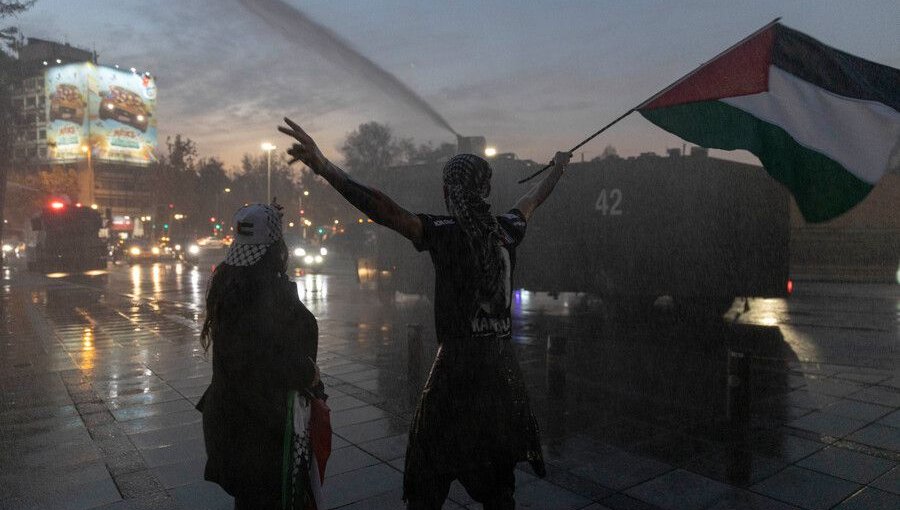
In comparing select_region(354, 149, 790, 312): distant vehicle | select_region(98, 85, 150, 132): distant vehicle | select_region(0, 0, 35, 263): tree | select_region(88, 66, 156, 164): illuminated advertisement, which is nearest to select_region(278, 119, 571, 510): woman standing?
select_region(354, 149, 790, 312): distant vehicle

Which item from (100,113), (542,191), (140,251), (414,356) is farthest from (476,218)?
(100,113)

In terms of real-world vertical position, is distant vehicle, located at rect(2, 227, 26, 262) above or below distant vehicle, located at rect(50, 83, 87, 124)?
below

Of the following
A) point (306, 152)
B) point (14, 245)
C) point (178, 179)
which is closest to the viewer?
point (306, 152)

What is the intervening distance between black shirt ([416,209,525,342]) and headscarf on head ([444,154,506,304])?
0.09 ft

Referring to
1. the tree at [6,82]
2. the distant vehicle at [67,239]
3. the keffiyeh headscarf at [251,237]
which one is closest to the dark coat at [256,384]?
the keffiyeh headscarf at [251,237]

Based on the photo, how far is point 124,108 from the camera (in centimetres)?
8150

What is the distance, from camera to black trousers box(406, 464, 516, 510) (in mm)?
2732

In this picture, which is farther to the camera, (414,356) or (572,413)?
(414,356)

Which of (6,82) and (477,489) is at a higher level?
(6,82)

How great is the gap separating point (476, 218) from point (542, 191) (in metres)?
0.93

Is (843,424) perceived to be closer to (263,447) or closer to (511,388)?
(511,388)

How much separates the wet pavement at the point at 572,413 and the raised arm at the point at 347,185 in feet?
8.05

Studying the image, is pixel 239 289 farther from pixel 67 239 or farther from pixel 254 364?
pixel 67 239

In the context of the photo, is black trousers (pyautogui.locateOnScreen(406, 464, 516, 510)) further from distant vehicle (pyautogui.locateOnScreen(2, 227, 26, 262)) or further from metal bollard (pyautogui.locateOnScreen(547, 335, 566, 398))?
distant vehicle (pyautogui.locateOnScreen(2, 227, 26, 262))
